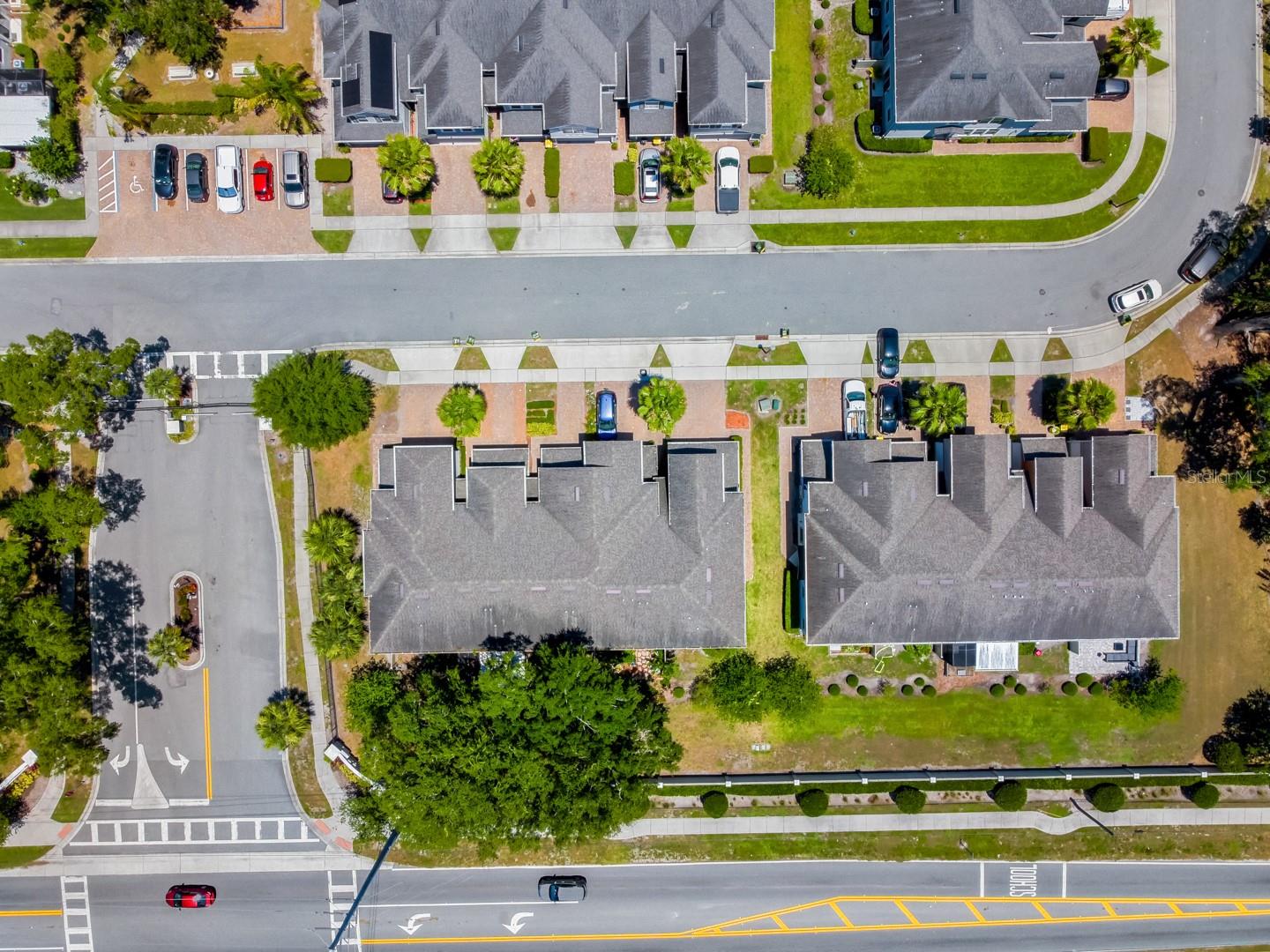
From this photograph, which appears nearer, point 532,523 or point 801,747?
point 532,523

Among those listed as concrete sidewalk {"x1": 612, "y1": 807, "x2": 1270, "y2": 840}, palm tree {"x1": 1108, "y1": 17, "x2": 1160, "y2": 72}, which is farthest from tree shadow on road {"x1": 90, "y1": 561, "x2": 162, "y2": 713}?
palm tree {"x1": 1108, "y1": 17, "x2": 1160, "y2": 72}

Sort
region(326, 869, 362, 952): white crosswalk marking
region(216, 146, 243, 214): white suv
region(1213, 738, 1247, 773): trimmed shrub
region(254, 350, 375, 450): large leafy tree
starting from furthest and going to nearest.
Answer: region(326, 869, 362, 952): white crosswalk marking < region(216, 146, 243, 214): white suv < region(1213, 738, 1247, 773): trimmed shrub < region(254, 350, 375, 450): large leafy tree

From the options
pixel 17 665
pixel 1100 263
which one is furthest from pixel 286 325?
pixel 1100 263

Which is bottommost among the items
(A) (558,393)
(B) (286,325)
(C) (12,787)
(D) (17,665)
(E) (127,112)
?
(C) (12,787)

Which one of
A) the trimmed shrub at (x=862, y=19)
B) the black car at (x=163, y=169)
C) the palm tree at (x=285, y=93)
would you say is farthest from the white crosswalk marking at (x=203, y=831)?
the trimmed shrub at (x=862, y=19)

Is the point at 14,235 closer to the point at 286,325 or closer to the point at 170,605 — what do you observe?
the point at 286,325

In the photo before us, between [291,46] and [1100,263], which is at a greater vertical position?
[291,46]

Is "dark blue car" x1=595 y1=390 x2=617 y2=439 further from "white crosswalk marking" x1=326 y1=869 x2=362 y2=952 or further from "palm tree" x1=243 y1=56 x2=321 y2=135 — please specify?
"white crosswalk marking" x1=326 y1=869 x2=362 y2=952

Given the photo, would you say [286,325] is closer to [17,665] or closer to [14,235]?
[14,235]
